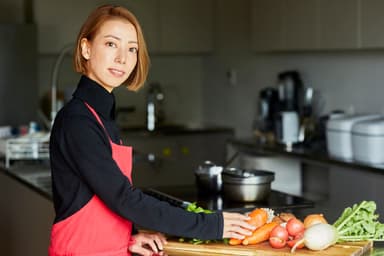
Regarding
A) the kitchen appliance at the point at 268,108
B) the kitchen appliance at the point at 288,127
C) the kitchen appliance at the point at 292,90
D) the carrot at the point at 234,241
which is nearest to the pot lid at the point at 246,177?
the carrot at the point at 234,241

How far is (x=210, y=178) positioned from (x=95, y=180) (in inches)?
43.8

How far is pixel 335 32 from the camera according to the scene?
5215mm

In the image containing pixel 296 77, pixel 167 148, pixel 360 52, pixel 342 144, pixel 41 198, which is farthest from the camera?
pixel 167 148

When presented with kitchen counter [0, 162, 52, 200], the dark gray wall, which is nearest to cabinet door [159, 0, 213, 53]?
the dark gray wall

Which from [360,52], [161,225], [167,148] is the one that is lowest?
[167,148]

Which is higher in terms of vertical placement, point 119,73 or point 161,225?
point 119,73

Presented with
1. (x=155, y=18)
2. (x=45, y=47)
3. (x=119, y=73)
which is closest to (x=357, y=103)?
(x=155, y=18)

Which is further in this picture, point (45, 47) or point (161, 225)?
point (45, 47)

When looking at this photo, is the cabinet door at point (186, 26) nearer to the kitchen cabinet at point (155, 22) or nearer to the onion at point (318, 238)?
the kitchen cabinet at point (155, 22)

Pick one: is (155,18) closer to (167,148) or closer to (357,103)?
(167,148)

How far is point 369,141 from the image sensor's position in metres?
4.66

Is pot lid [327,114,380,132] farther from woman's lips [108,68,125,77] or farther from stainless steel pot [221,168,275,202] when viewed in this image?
woman's lips [108,68,125,77]

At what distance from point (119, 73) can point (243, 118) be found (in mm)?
4673

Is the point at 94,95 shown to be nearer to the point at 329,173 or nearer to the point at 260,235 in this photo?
the point at 260,235
